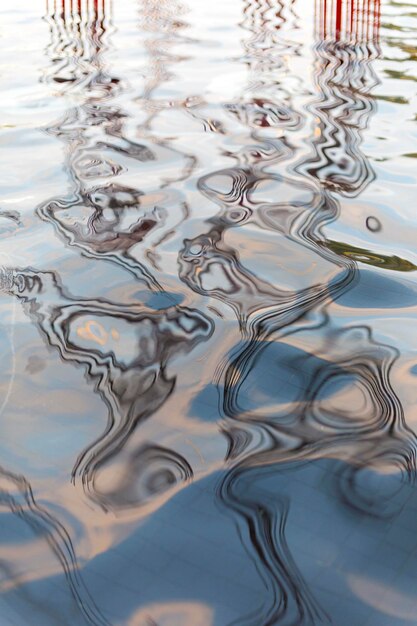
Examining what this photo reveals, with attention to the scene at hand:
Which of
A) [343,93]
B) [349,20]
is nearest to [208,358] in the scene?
[343,93]

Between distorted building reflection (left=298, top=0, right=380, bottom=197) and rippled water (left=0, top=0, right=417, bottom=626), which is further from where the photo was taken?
distorted building reflection (left=298, top=0, right=380, bottom=197)

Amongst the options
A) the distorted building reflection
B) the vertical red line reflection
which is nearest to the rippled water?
the distorted building reflection

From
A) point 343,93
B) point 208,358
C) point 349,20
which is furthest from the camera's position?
point 349,20

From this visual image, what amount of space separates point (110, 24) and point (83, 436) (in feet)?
14.5

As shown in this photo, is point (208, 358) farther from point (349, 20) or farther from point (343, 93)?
point (349, 20)

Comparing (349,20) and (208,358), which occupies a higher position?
(349,20)

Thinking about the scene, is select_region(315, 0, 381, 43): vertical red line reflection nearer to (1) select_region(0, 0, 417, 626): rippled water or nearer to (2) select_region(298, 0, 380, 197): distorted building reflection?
(2) select_region(298, 0, 380, 197): distorted building reflection

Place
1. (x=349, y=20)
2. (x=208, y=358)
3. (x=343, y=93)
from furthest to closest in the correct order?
(x=349, y=20) < (x=343, y=93) < (x=208, y=358)

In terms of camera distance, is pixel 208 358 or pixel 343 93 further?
pixel 343 93

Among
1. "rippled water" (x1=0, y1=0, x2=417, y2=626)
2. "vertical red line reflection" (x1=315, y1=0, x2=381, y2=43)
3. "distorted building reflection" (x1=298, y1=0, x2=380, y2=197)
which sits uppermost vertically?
"vertical red line reflection" (x1=315, y1=0, x2=381, y2=43)

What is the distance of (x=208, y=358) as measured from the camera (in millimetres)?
1888

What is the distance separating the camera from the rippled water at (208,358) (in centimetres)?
134

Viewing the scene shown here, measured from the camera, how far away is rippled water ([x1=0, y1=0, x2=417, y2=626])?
1337 mm

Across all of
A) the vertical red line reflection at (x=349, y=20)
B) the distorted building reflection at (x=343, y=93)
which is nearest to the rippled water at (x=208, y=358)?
the distorted building reflection at (x=343, y=93)
